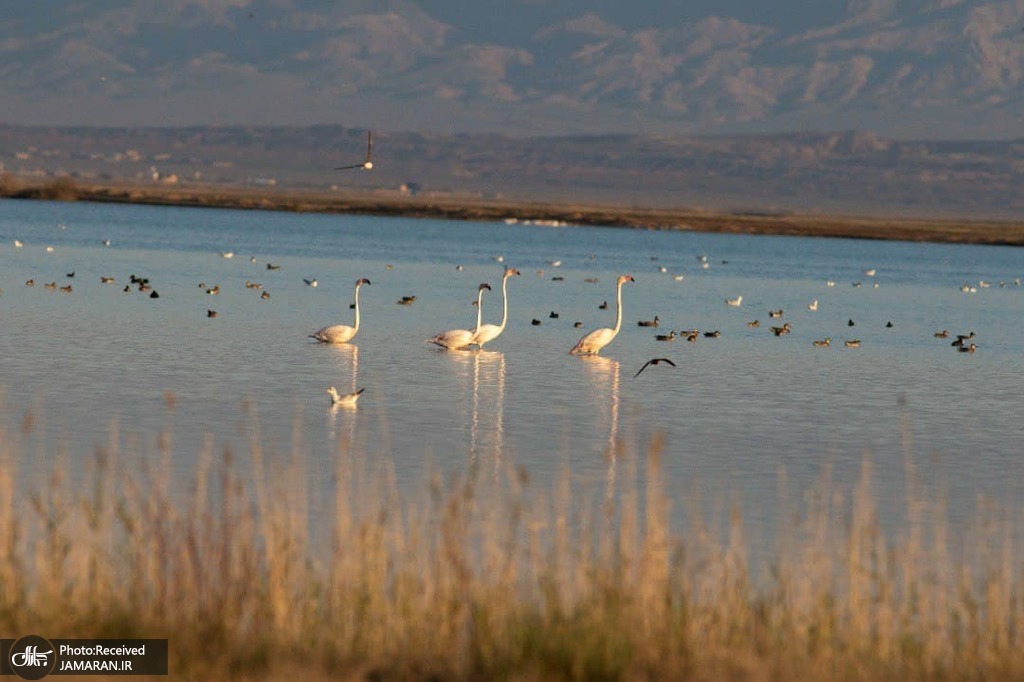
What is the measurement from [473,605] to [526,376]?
52.1 feet

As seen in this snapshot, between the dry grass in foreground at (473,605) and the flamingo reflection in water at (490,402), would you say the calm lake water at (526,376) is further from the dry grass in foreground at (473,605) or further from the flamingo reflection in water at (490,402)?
the dry grass in foreground at (473,605)

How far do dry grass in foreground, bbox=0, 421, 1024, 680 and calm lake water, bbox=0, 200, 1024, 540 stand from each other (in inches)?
84.4

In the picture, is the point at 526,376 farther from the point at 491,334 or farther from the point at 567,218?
the point at 567,218

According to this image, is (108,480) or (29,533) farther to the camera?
(108,480)

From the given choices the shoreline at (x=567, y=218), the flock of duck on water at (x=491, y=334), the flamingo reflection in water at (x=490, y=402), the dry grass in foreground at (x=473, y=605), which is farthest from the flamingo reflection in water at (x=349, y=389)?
the shoreline at (x=567, y=218)

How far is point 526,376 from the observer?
1005 inches

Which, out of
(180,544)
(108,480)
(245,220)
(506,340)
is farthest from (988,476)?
(245,220)

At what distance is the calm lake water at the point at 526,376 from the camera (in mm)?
17328

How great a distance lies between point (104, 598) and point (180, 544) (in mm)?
718

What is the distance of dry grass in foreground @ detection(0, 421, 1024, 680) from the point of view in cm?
902

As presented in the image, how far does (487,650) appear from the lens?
29.5ft

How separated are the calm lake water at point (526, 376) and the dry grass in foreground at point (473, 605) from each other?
84.4 inches

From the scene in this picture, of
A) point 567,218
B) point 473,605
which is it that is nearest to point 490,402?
point 473,605

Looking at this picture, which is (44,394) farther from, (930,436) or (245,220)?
(245,220)
